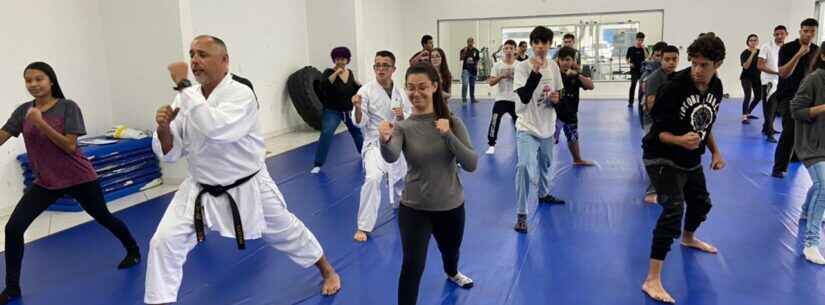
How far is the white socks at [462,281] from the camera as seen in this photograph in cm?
347

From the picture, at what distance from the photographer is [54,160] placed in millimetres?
3512

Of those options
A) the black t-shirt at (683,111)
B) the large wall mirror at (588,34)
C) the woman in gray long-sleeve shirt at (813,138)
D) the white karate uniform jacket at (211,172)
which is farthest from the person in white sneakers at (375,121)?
the large wall mirror at (588,34)

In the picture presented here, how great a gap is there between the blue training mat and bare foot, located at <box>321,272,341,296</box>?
46mm

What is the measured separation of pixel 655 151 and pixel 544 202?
6.84 ft

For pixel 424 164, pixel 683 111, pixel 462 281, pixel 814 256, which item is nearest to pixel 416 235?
pixel 424 164

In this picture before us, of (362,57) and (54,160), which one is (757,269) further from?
(362,57)

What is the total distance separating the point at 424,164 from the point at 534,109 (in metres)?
2.09

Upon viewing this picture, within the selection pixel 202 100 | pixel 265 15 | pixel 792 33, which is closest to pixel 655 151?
pixel 202 100

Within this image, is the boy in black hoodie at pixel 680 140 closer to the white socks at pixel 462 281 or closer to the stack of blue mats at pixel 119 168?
the white socks at pixel 462 281

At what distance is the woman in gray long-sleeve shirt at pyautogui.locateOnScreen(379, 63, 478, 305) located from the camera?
2.67 m

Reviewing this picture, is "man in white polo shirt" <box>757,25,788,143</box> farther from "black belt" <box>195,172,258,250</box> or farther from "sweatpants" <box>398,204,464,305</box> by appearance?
"black belt" <box>195,172,258,250</box>

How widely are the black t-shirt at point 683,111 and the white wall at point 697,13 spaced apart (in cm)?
1232

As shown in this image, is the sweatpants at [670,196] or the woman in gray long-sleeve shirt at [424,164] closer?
the woman in gray long-sleeve shirt at [424,164]

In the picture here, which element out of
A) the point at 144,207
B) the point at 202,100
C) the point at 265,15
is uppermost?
the point at 265,15
